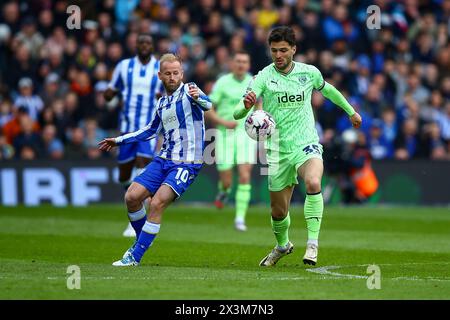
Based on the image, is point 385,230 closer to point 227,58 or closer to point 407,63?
point 227,58

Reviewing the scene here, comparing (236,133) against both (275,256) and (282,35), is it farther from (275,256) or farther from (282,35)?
(282,35)

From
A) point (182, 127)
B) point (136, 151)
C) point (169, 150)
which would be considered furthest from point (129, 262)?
point (136, 151)

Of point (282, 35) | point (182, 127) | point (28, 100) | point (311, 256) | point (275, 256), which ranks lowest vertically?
point (275, 256)

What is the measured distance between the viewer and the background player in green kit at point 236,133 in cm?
1594

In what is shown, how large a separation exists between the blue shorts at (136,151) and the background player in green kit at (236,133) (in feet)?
3.74

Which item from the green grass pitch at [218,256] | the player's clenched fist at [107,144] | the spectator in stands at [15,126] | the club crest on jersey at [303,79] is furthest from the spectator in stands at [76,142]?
the club crest on jersey at [303,79]

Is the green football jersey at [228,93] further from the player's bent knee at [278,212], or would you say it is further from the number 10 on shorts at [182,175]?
the number 10 on shorts at [182,175]

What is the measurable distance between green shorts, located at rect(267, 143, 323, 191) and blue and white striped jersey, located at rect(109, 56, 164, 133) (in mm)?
4743

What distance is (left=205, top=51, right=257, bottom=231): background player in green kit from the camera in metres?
15.9

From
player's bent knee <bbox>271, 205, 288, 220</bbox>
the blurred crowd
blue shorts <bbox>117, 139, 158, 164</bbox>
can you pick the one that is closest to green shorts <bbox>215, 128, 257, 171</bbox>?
blue shorts <bbox>117, 139, 158, 164</bbox>

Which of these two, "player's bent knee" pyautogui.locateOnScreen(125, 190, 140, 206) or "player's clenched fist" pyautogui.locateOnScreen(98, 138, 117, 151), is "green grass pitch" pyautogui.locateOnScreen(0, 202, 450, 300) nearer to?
"player's bent knee" pyautogui.locateOnScreen(125, 190, 140, 206)

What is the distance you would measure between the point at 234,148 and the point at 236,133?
0.80ft

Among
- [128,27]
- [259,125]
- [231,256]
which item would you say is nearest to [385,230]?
[231,256]

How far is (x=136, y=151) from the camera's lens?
610 inches
